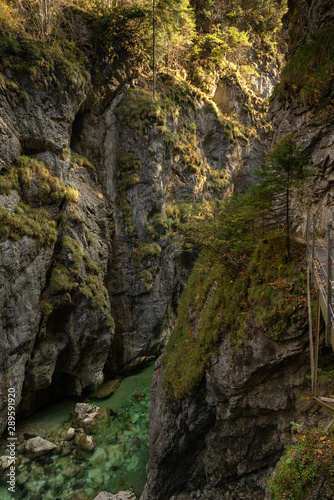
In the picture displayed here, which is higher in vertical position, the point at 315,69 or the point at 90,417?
the point at 315,69

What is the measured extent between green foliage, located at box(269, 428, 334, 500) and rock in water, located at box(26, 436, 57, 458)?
10018mm

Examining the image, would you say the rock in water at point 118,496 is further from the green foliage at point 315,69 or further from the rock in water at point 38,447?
the green foliage at point 315,69

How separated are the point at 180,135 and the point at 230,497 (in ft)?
71.5

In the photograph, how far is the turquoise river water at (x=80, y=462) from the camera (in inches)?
377

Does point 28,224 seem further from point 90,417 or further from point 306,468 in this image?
point 306,468

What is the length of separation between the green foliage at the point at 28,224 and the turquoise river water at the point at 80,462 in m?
9.00

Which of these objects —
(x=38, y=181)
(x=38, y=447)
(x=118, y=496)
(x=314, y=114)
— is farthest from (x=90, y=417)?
(x=314, y=114)

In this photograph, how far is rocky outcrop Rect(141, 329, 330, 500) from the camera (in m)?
6.39

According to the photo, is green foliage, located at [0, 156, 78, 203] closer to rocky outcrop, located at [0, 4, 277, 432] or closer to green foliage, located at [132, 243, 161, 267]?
rocky outcrop, located at [0, 4, 277, 432]

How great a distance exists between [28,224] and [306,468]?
13.0 metres

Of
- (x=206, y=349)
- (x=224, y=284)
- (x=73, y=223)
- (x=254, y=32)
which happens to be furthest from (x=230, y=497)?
(x=254, y=32)

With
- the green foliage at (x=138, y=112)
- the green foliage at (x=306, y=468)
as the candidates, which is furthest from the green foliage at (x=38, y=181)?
the green foliage at (x=306, y=468)

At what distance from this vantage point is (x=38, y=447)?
10.8 m

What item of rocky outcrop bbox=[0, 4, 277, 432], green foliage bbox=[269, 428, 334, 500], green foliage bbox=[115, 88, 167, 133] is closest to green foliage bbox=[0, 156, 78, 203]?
rocky outcrop bbox=[0, 4, 277, 432]
